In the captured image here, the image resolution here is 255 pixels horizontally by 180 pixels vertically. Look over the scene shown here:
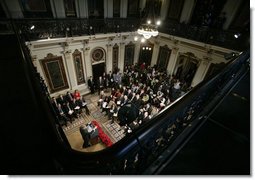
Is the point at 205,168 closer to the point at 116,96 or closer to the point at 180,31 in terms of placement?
the point at 116,96

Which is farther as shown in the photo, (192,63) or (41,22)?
(192,63)

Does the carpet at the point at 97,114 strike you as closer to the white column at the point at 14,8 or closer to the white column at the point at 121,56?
the white column at the point at 121,56

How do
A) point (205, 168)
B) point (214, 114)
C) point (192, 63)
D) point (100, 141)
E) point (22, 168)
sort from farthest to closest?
point (192, 63)
point (100, 141)
point (214, 114)
point (22, 168)
point (205, 168)

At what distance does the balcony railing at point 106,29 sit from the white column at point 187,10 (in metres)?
0.78

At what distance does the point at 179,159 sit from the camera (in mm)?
1822

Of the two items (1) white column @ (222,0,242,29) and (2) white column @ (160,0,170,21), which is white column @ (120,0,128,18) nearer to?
(2) white column @ (160,0,170,21)

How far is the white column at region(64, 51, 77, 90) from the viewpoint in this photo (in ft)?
31.3

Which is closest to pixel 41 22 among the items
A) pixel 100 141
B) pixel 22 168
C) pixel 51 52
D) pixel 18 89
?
pixel 51 52

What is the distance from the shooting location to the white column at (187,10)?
9.94 metres

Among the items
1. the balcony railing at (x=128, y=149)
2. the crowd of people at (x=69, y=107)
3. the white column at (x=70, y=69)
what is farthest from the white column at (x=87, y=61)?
the balcony railing at (x=128, y=149)

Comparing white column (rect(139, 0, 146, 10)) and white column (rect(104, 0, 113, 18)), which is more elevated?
white column (rect(139, 0, 146, 10))

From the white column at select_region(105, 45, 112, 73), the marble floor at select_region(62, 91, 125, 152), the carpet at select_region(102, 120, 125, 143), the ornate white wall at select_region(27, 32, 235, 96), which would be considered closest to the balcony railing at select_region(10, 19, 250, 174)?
the marble floor at select_region(62, 91, 125, 152)

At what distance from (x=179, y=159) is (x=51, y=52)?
958 centimetres

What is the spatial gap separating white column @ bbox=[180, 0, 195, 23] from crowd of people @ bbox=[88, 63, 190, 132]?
14.6 feet
